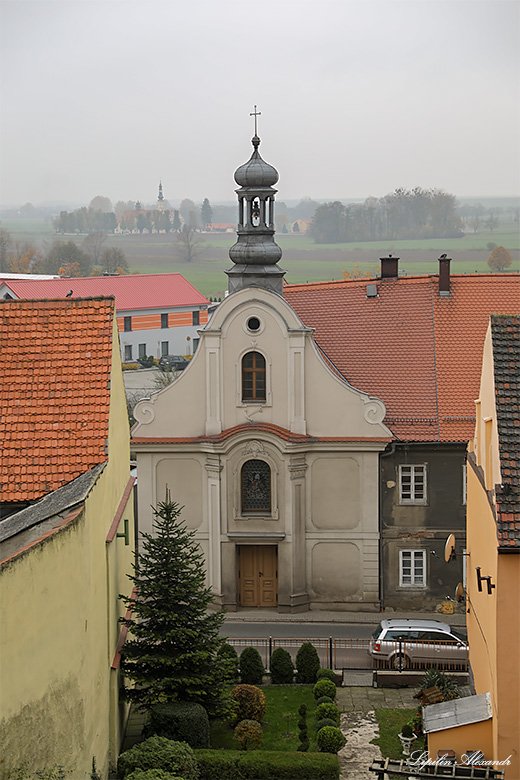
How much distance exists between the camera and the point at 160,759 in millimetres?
22016

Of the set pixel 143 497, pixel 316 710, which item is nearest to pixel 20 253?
pixel 143 497

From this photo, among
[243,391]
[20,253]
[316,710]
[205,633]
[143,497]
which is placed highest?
[20,253]

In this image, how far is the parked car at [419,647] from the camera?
31.0 m

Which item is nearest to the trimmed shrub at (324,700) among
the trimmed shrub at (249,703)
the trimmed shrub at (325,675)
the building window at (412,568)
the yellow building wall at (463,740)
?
the trimmed shrub at (325,675)

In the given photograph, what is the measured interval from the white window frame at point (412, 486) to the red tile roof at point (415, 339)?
1.12 metres

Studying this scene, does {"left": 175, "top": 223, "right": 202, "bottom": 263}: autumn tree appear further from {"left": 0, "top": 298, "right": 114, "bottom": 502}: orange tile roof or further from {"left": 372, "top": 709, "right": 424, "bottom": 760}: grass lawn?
{"left": 0, "top": 298, "right": 114, "bottom": 502}: orange tile roof

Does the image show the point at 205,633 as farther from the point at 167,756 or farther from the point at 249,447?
the point at 249,447

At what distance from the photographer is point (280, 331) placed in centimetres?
3625

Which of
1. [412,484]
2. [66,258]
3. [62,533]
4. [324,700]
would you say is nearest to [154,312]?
[66,258]

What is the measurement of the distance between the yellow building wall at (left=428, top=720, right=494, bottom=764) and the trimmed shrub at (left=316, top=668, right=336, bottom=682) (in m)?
7.88

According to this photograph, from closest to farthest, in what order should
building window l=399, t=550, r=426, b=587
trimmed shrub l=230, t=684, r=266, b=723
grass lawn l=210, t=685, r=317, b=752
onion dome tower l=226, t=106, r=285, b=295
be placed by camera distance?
grass lawn l=210, t=685, r=317, b=752
trimmed shrub l=230, t=684, r=266, b=723
building window l=399, t=550, r=426, b=587
onion dome tower l=226, t=106, r=285, b=295

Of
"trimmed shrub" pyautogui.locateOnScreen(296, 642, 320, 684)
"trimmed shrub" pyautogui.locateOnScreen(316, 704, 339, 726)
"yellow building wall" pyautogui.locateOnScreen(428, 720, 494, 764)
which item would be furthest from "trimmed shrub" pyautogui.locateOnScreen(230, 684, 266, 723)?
"yellow building wall" pyautogui.locateOnScreen(428, 720, 494, 764)

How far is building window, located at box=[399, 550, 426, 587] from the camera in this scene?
37062mm

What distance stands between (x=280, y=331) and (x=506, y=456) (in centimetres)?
1706
